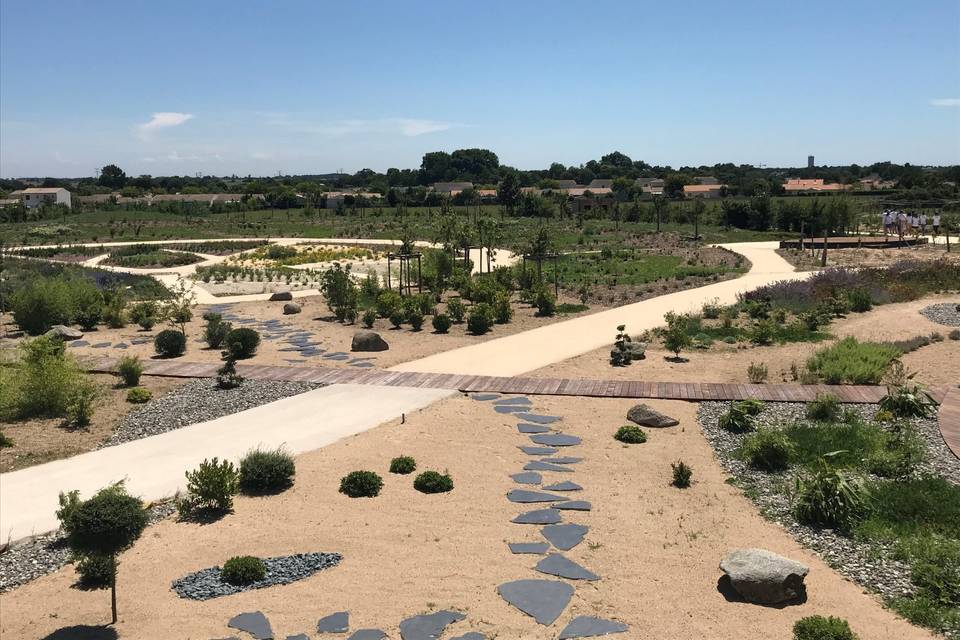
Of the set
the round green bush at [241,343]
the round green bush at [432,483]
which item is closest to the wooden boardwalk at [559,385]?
the round green bush at [241,343]

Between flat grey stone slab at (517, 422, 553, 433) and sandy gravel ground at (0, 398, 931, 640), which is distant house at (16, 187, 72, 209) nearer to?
flat grey stone slab at (517, 422, 553, 433)

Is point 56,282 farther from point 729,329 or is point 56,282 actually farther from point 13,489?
point 729,329

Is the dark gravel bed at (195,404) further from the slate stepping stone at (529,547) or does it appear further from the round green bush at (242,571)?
the slate stepping stone at (529,547)

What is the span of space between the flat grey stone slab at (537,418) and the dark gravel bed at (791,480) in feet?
8.74

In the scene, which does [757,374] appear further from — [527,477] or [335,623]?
[335,623]

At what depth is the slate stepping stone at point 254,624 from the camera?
786cm

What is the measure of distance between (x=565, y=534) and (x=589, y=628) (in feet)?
7.12

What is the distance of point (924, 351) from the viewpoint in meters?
19.0

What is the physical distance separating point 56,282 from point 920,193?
298 ft

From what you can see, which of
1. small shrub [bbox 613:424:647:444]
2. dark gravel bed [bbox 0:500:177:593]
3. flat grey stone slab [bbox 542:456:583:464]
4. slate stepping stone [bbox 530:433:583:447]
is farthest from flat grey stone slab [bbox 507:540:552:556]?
dark gravel bed [bbox 0:500:177:593]

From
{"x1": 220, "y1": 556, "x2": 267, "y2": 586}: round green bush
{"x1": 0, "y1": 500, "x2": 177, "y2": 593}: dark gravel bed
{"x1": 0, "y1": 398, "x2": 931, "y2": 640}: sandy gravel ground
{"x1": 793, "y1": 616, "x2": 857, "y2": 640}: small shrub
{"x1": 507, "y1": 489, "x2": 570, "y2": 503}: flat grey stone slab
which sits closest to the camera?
{"x1": 793, "y1": 616, "x2": 857, "y2": 640}: small shrub

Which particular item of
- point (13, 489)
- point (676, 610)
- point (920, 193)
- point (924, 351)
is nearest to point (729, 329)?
point (924, 351)

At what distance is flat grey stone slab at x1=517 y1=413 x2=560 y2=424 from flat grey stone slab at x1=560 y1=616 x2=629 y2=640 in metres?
6.61

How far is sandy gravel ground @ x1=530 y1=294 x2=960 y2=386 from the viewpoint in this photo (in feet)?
57.4
